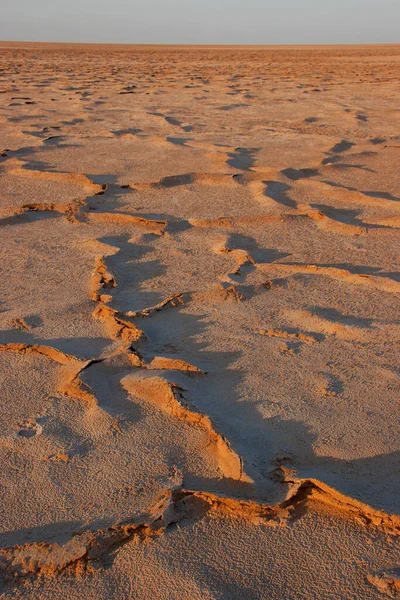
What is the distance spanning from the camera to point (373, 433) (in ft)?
4.33

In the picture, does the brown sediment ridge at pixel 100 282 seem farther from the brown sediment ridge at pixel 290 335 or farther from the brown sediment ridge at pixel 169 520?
the brown sediment ridge at pixel 169 520

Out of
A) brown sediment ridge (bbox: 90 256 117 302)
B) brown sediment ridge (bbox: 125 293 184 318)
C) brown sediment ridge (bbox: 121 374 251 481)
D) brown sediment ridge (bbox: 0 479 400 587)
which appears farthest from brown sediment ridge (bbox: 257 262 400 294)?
brown sediment ridge (bbox: 0 479 400 587)

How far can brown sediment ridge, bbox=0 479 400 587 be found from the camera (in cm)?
103

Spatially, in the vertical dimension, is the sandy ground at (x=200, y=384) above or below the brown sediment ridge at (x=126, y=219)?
below

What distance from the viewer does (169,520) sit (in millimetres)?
1102

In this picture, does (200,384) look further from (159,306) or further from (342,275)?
(342,275)

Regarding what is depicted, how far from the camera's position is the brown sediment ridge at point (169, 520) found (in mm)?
1025

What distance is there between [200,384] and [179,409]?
0.14 meters

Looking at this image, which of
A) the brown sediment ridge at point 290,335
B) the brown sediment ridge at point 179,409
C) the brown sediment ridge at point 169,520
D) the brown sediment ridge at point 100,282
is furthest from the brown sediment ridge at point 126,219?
the brown sediment ridge at point 169,520

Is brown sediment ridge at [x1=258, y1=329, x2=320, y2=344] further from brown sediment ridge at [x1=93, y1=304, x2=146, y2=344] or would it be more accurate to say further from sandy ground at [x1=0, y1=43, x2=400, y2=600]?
brown sediment ridge at [x1=93, y1=304, x2=146, y2=344]

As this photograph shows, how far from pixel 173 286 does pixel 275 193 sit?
1281 millimetres

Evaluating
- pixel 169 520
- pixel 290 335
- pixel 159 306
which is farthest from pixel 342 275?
pixel 169 520

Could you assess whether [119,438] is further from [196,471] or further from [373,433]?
[373,433]

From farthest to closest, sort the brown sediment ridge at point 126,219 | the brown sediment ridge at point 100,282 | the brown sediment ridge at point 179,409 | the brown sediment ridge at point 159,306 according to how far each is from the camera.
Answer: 1. the brown sediment ridge at point 126,219
2. the brown sediment ridge at point 100,282
3. the brown sediment ridge at point 159,306
4. the brown sediment ridge at point 179,409
